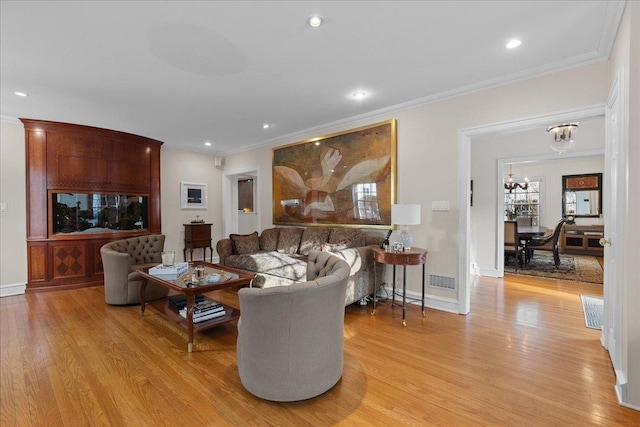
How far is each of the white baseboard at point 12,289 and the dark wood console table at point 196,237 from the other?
2526 mm

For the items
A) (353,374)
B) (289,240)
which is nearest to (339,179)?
(289,240)

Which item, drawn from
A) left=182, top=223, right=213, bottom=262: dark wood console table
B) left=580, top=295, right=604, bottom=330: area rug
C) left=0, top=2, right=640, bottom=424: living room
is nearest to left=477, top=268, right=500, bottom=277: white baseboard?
left=0, top=2, right=640, bottom=424: living room

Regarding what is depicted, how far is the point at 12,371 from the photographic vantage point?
229 centimetres

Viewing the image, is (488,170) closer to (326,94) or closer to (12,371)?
(326,94)

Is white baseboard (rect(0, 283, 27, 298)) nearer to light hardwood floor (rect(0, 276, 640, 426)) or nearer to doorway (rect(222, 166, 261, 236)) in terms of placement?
light hardwood floor (rect(0, 276, 640, 426))

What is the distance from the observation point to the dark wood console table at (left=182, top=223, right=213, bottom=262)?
6.29 m

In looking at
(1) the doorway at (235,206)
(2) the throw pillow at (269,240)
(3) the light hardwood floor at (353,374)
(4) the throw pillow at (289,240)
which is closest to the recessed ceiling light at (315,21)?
(3) the light hardwood floor at (353,374)

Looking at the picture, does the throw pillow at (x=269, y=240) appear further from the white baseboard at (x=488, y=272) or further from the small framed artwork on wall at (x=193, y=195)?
the white baseboard at (x=488, y=272)

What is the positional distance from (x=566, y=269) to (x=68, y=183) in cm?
941

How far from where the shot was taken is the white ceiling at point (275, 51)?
2117 millimetres

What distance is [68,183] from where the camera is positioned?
483 centimetres

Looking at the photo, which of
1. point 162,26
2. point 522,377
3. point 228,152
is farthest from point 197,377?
point 228,152

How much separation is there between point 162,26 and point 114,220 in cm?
424

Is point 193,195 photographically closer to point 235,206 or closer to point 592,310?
point 235,206
